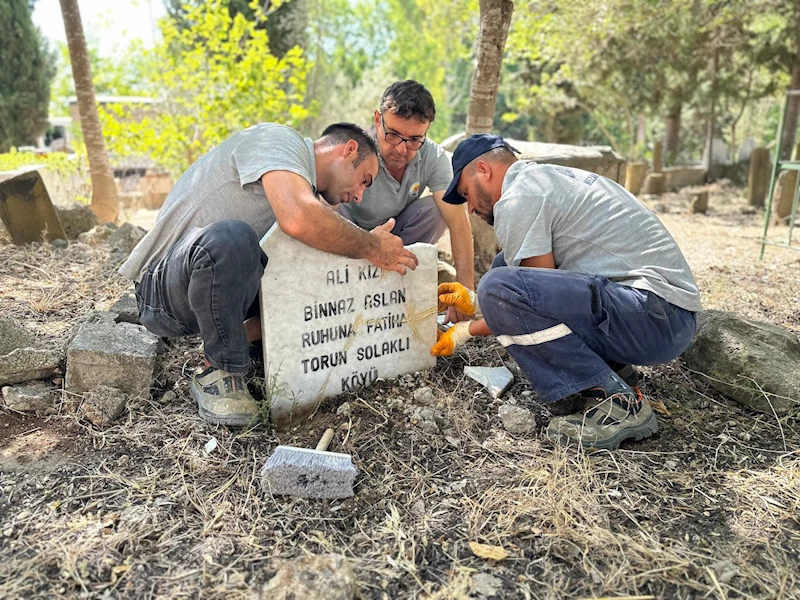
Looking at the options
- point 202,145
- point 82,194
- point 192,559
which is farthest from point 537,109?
point 192,559

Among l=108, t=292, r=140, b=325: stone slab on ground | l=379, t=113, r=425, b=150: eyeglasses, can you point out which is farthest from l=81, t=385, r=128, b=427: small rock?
l=379, t=113, r=425, b=150: eyeglasses

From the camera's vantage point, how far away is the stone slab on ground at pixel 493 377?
9.41ft

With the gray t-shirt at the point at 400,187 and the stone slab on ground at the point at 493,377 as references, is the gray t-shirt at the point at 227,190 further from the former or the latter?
the stone slab on ground at the point at 493,377

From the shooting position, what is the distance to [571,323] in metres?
2.49

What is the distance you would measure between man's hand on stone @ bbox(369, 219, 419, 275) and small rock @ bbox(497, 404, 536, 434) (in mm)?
800

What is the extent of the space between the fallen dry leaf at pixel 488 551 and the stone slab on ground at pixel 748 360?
1.59m

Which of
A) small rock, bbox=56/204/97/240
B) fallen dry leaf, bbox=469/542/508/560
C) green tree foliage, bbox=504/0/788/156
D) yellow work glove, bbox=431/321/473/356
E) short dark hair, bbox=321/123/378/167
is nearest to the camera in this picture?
fallen dry leaf, bbox=469/542/508/560

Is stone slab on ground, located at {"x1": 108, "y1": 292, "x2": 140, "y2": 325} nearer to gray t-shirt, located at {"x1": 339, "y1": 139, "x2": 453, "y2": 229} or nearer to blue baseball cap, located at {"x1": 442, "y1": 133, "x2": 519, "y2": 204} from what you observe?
gray t-shirt, located at {"x1": 339, "y1": 139, "x2": 453, "y2": 229}

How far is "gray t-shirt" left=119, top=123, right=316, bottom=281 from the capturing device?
254 cm

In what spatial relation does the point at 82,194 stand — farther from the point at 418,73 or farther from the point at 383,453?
the point at 418,73

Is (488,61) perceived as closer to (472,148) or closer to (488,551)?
(472,148)

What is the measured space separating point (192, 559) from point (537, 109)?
17589 millimetres

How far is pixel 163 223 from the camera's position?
2.65 metres

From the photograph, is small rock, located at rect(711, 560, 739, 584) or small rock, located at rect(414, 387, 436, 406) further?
small rock, located at rect(414, 387, 436, 406)
